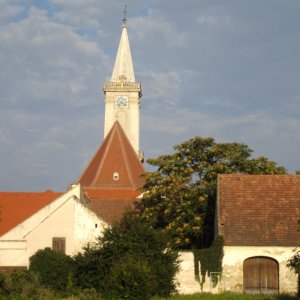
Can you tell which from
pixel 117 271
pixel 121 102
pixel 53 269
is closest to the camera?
pixel 117 271

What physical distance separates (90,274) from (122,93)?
150 feet

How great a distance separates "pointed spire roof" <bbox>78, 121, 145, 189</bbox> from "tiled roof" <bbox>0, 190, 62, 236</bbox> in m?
7.08

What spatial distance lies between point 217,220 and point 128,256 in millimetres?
5941

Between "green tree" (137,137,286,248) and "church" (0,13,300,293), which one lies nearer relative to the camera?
"church" (0,13,300,293)

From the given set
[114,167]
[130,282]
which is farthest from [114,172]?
[130,282]

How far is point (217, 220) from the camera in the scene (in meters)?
26.2

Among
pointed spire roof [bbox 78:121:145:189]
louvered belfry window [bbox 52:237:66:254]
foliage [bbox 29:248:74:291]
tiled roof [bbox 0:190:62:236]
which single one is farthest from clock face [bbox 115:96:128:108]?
foliage [bbox 29:248:74:291]

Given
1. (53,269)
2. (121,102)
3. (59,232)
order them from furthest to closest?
(121,102), (59,232), (53,269)

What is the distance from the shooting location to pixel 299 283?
73.3 feet

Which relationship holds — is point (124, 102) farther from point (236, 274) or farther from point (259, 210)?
point (236, 274)

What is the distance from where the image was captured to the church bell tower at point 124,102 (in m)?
66.0

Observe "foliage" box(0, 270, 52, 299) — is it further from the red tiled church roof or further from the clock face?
the clock face

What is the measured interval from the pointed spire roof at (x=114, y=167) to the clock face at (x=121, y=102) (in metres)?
16.6

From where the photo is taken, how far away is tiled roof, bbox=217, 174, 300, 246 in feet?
81.5
